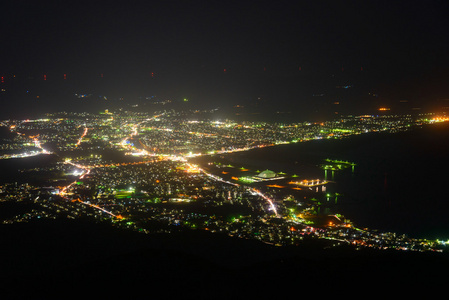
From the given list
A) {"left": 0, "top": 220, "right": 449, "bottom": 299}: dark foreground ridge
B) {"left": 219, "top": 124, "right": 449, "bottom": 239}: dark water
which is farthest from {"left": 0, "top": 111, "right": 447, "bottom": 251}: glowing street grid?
{"left": 0, "top": 220, "right": 449, "bottom": 299}: dark foreground ridge

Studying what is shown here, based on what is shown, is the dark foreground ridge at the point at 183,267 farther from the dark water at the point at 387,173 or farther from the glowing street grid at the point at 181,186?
the dark water at the point at 387,173

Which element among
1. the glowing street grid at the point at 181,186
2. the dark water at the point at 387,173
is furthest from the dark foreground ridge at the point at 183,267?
the dark water at the point at 387,173

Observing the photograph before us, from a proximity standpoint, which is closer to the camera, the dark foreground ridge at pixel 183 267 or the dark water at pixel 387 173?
the dark foreground ridge at pixel 183 267

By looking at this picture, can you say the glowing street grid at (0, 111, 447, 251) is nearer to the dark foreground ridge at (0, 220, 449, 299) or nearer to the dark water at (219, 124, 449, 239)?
the dark water at (219, 124, 449, 239)

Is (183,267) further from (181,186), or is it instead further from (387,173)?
(387,173)

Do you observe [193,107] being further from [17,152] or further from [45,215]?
[45,215]

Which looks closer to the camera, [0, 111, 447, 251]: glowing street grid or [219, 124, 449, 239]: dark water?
[0, 111, 447, 251]: glowing street grid

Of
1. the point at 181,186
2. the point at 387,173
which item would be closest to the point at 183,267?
the point at 181,186
